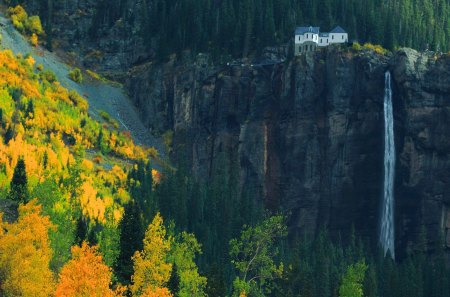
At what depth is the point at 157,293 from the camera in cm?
9625

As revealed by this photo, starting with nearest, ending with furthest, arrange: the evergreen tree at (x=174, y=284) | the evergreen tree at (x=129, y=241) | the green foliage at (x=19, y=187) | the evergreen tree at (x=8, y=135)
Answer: the evergreen tree at (x=129, y=241) → the evergreen tree at (x=174, y=284) → the green foliage at (x=19, y=187) → the evergreen tree at (x=8, y=135)

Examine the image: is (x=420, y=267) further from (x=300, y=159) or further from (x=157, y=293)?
(x=157, y=293)

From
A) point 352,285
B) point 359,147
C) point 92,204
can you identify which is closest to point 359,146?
point 359,147

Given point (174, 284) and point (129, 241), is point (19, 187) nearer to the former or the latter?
point (129, 241)

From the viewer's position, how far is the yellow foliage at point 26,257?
104m

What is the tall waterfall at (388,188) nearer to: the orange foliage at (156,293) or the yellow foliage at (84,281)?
the orange foliage at (156,293)

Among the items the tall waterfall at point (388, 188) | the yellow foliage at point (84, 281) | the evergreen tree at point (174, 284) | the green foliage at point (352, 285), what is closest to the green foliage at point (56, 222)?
the evergreen tree at point (174, 284)

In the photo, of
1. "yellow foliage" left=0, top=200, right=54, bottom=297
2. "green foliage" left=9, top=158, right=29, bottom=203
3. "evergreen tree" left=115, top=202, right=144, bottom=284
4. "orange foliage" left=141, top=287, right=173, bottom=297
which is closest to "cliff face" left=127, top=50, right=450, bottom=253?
"green foliage" left=9, top=158, right=29, bottom=203

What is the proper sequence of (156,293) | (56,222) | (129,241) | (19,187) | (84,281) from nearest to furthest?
1. (84,281)
2. (156,293)
3. (129,241)
4. (56,222)
5. (19,187)

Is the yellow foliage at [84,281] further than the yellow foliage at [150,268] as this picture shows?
No

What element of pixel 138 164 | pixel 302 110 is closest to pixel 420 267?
pixel 302 110

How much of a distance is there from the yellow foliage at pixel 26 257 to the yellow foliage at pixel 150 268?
866cm

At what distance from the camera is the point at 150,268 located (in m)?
105

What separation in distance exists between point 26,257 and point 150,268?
13.7 m
